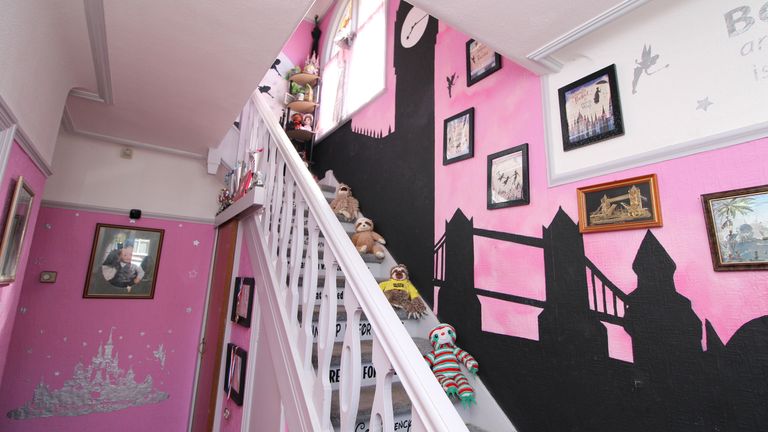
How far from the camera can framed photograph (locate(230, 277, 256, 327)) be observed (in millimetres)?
2234

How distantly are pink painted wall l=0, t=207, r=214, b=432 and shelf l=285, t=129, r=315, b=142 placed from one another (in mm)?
1430

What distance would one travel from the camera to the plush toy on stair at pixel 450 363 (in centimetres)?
163

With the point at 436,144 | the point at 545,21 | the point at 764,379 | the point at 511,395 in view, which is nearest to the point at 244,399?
the point at 511,395

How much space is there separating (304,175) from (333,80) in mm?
2713

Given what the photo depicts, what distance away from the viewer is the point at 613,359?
50.1 inches

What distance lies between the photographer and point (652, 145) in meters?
1.25

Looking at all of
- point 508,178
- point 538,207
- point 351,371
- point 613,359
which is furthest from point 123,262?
point 613,359

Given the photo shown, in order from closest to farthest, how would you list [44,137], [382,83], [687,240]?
[687,240], [44,137], [382,83]

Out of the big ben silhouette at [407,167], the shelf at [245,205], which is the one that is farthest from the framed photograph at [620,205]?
the shelf at [245,205]

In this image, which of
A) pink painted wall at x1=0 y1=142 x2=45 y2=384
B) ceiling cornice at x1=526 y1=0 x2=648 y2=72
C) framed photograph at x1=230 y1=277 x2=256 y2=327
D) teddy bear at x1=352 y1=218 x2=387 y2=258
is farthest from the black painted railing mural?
pink painted wall at x1=0 y1=142 x2=45 y2=384

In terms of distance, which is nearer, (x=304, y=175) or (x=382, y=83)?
(x=304, y=175)

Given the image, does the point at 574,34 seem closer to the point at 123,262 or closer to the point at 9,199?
the point at 9,199

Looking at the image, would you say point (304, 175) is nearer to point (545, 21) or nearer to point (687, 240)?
point (545, 21)

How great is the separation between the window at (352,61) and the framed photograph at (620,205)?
6.80ft
